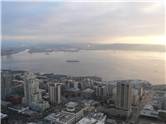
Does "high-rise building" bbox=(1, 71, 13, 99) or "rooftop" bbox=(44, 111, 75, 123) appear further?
"high-rise building" bbox=(1, 71, 13, 99)

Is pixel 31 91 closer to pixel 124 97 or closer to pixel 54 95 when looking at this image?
pixel 54 95

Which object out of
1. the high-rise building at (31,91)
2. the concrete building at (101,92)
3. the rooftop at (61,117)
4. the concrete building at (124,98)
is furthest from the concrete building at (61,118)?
the concrete building at (101,92)

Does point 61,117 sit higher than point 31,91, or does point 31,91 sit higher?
point 31,91

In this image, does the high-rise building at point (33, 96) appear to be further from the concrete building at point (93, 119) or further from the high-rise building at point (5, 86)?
the concrete building at point (93, 119)

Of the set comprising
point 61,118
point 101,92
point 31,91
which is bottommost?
point 61,118

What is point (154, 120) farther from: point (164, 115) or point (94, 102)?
point (94, 102)

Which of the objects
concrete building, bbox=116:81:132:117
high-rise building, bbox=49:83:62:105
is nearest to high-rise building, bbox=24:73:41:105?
high-rise building, bbox=49:83:62:105

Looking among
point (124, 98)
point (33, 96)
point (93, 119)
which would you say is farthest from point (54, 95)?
point (124, 98)

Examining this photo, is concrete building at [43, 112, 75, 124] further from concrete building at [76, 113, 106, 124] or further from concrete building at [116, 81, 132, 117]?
concrete building at [116, 81, 132, 117]
